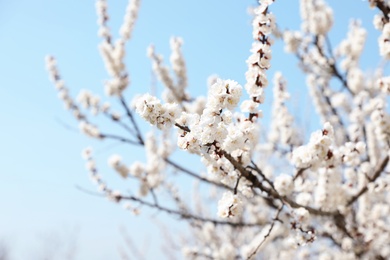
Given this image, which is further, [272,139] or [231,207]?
[272,139]

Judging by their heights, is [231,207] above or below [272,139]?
below

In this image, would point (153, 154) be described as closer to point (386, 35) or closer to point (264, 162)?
point (386, 35)

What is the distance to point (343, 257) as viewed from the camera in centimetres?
529

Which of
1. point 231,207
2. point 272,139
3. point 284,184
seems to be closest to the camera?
point 231,207

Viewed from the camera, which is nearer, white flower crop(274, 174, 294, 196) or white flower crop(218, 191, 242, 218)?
white flower crop(218, 191, 242, 218)

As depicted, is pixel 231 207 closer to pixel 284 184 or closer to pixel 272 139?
pixel 284 184

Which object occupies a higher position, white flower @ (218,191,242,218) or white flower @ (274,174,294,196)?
white flower @ (274,174,294,196)

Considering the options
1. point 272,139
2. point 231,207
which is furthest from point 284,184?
point 272,139

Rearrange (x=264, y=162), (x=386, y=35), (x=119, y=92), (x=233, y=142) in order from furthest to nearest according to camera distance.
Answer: (x=264, y=162) → (x=119, y=92) → (x=386, y=35) → (x=233, y=142)

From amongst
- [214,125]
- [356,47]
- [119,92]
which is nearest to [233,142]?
[214,125]

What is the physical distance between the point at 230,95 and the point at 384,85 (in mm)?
1578

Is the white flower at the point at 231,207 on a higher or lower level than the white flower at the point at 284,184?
lower

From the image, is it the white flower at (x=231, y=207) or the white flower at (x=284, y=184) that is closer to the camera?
the white flower at (x=231, y=207)

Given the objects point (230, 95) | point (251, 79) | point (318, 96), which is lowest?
point (230, 95)
